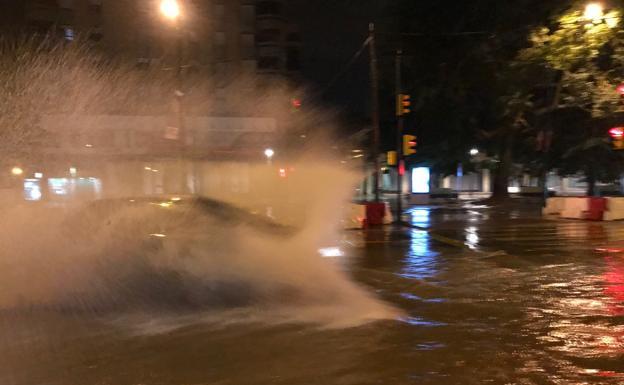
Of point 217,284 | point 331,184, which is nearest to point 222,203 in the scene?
point 217,284

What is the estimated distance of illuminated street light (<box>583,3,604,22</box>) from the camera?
2008cm

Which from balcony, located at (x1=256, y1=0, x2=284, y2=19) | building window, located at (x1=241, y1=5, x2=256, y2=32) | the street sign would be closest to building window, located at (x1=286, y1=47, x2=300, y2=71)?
balcony, located at (x1=256, y1=0, x2=284, y2=19)

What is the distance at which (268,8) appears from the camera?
54.4 metres

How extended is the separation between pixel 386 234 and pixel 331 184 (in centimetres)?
1448

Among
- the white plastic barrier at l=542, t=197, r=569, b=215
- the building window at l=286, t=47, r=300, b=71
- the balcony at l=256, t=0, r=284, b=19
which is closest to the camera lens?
the white plastic barrier at l=542, t=197, r=569, b=215

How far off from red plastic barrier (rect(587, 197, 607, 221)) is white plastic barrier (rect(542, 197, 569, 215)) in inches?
84.7

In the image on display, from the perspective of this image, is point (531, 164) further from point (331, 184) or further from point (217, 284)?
point (217, 284)

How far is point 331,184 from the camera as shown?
33.2 metres

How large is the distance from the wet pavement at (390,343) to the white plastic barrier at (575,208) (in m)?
14.5

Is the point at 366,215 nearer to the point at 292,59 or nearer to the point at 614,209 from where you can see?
the point at 614,209

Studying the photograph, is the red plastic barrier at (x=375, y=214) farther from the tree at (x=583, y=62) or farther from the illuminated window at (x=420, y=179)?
the illuminated window at (x=420, y=179)

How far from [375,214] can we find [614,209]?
908 centimetres

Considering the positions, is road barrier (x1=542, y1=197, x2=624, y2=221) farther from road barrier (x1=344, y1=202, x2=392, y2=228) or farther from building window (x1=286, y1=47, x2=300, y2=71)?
building window (x1=286, y1=47, x2=300, y2=71)

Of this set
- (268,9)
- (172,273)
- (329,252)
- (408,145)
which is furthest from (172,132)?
(268,9)
